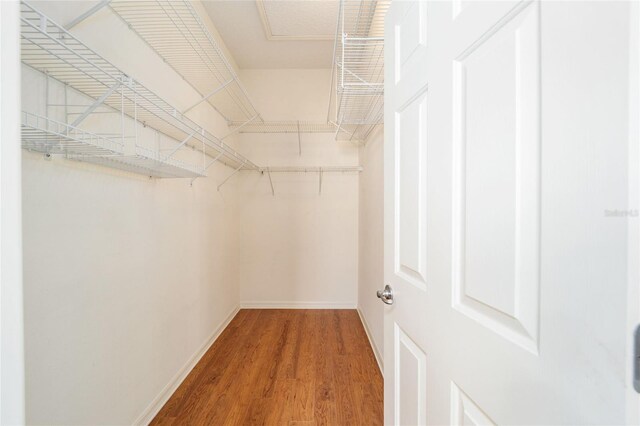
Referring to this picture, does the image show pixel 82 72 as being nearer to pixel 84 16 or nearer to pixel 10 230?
pixel 84 16

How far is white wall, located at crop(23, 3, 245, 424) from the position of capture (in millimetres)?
921

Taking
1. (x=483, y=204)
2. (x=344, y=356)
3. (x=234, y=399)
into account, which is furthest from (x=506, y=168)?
(x=344, y=356)

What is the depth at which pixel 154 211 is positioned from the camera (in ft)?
5.06

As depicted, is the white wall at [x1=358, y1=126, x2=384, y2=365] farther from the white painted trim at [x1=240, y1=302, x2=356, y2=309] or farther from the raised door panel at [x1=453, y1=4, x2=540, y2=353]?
the raised door panel at [x1=453, y1=4, x2=540, y2=353]

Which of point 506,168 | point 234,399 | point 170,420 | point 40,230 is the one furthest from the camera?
point 234,399

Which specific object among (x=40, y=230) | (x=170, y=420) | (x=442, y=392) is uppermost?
(x=40, y=230)

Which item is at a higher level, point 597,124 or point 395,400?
point 597,124

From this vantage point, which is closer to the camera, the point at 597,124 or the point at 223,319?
the point at 597,124

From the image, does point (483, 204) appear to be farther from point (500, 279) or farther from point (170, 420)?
point (170, 420)

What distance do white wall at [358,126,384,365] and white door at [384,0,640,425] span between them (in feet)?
4.36

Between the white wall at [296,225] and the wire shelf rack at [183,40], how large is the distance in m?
0.75

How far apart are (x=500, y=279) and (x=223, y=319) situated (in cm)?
268

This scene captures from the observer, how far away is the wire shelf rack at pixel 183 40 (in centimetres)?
131

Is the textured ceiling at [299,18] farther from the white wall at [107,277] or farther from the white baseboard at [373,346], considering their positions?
the white baseboard at [373,346]
